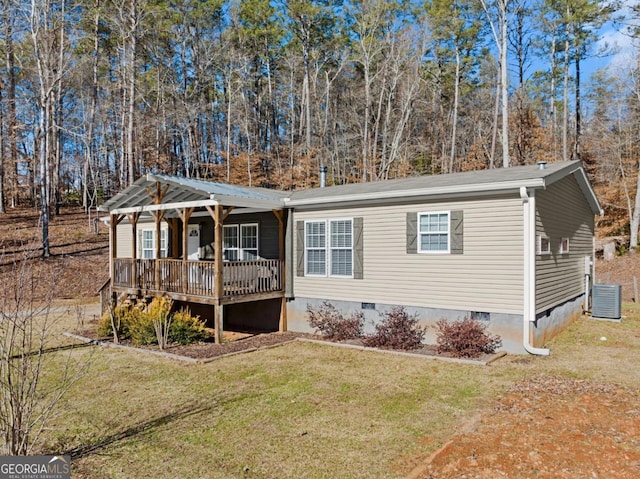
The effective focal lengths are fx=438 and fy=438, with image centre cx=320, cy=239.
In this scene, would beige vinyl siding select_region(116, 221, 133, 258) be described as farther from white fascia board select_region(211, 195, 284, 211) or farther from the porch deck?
white fascia board select_region(211, 195, 284, 211)

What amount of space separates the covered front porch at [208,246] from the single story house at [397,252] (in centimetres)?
4

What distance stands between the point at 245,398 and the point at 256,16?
25526 mm

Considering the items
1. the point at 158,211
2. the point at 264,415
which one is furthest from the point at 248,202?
the point at 264,415

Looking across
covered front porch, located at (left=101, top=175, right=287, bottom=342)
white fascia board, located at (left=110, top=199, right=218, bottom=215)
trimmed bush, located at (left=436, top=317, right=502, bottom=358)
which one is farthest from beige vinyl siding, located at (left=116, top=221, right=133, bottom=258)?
trimmed bush, located at (left=436, top=317, right=502, bottom=358)

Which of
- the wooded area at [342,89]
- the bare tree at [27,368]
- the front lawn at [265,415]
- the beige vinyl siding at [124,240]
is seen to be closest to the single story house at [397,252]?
the front lawn at [265,415]

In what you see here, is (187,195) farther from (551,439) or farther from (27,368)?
(551,439)

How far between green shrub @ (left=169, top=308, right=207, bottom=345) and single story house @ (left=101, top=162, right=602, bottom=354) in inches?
21.2

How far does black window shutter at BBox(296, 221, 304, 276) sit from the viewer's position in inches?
446

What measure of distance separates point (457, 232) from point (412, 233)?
99cm

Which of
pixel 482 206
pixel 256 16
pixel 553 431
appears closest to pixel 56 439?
pixel 553 431

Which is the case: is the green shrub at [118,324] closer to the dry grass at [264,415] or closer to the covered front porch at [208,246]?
the covered front porch at [208,246]

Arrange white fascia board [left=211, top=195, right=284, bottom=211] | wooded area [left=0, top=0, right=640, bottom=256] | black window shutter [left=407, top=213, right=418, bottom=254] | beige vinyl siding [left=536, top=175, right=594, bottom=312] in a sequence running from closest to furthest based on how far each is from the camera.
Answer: beige vinyl siding [left=536, top=175, right=594, bottom=312] → black window shutter [left=407, top=213, right=418, bottom=254] → white fascia board [left=211, top=195, right=284, bottom=211] → wooded area [left=0, top=0, right=640, bottom=256]

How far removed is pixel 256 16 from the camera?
26.2m

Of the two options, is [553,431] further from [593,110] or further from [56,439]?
[593,110]
